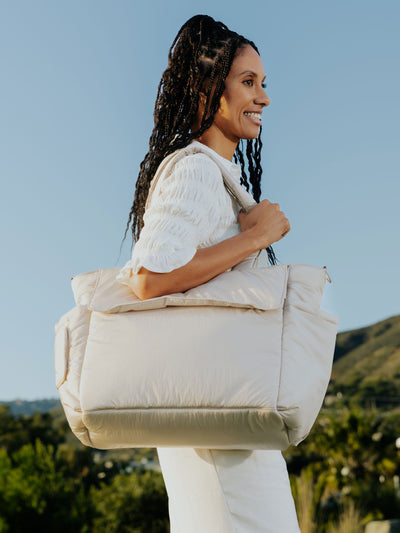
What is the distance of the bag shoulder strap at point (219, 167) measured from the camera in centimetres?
157

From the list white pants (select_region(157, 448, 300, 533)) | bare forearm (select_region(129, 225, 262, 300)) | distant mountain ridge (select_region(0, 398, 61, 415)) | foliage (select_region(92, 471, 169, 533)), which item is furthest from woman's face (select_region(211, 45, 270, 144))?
distant mountain ridge (select_region(0, 398, 61, 415))

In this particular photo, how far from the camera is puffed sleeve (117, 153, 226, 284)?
53.9 inches

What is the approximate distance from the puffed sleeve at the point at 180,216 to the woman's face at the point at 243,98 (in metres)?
0.25

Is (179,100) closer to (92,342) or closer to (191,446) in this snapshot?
(92,342)

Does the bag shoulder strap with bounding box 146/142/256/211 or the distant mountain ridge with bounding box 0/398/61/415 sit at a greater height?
the bag shoulder strap with bounding box 146/142/256/211

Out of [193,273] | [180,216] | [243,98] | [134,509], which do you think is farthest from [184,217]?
[134,509]

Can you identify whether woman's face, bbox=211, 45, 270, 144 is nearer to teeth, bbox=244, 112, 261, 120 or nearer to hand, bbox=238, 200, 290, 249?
teeth, bbox=244, 112, 261, 120

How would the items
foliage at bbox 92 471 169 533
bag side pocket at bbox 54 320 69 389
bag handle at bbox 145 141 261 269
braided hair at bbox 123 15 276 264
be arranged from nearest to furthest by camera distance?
bag side pocket at bbox 54 320 69 389 < bag handle at bbox 145 141 261 269 < braided hair at bbox 123 15 276 264 < foliage at bbox 92 471 169 533

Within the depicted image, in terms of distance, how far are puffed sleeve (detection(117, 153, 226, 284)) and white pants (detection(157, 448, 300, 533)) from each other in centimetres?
43

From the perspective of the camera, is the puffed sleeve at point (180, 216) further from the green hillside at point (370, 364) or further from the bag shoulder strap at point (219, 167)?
the green hillside at point (370, 364)

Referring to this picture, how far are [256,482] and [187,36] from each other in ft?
3.93

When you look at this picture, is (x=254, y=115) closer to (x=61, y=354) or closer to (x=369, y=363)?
(x=61, y=354)

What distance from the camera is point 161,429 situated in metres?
1.33

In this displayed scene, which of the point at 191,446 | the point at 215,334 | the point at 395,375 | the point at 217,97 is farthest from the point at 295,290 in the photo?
the point at 395,375
